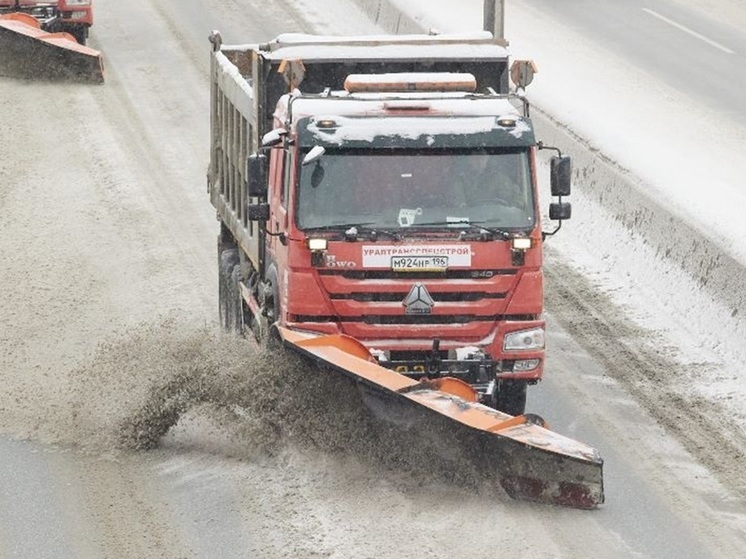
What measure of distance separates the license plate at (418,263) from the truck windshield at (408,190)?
249 mm

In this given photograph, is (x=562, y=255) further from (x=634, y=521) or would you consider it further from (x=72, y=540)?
(x=72, y=540)

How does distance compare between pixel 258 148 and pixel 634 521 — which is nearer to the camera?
pixel 634 521

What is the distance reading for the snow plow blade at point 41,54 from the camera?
26.7 m

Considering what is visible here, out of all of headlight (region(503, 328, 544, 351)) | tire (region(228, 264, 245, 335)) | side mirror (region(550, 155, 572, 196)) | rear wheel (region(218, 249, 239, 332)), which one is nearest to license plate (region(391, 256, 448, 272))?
headlight (region(503, 328, 544, 351))

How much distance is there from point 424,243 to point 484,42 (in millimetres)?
2495

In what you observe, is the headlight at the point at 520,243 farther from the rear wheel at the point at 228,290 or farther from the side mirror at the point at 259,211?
the rear wheel at the point at 228,290

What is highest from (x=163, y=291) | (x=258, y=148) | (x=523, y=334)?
(x=258, y=148)

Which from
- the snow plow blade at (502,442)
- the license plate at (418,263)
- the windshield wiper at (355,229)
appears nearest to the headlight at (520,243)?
the license plate at (418,263)

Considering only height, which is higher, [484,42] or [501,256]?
[484,42]

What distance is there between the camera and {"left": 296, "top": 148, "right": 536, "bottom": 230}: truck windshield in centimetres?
1225

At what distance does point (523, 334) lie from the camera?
490 inches

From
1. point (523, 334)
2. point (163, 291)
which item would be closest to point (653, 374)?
point (523, 334)

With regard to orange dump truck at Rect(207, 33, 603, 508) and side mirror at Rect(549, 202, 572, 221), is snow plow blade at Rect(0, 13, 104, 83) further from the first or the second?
side mirror at Rect(549, 202, 572, 221)

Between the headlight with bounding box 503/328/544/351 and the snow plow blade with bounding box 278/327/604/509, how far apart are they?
→ 0.89 meters
